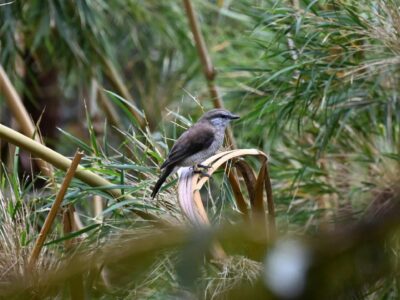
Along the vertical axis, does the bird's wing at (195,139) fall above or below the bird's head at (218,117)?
below

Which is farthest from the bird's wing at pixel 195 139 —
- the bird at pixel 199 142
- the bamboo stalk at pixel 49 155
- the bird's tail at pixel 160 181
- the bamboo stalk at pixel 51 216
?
the bamboo stalk at pixel 51 216

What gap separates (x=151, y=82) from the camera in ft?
15.5

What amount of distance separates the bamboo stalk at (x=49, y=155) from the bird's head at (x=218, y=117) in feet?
1.93

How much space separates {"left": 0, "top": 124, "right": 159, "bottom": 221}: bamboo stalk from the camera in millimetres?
1892

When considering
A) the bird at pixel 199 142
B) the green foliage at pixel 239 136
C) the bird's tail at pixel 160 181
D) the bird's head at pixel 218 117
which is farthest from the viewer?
the bird's head at pixel 218 117

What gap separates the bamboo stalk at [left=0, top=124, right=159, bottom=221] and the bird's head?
23.1 inches

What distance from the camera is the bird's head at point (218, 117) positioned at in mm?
2557

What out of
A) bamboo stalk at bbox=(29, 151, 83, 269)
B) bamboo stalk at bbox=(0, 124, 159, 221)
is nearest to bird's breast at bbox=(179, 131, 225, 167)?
bamboo stalk at bbox=(0, 124, 159, 221)

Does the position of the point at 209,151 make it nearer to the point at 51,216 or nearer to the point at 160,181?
the point at 160,181

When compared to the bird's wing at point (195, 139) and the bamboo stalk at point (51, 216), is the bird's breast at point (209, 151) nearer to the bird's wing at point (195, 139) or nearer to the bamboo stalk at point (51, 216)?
the bird's wing at point (195, 139)

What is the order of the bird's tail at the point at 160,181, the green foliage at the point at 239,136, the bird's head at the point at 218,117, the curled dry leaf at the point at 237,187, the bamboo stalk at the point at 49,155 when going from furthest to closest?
1. the bird's head at the point at 218,117
2. the bird's tail at the point at 160,181
3. the bamboo stalk at the point at 49,155
4. the curled dry leaf at the point at 237,187
5. the green foliage at the point at 239,136

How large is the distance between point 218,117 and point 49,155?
2.71ft

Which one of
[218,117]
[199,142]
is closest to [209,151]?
[199,142]

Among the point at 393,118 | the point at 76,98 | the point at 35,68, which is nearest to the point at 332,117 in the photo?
the point at 393,118
